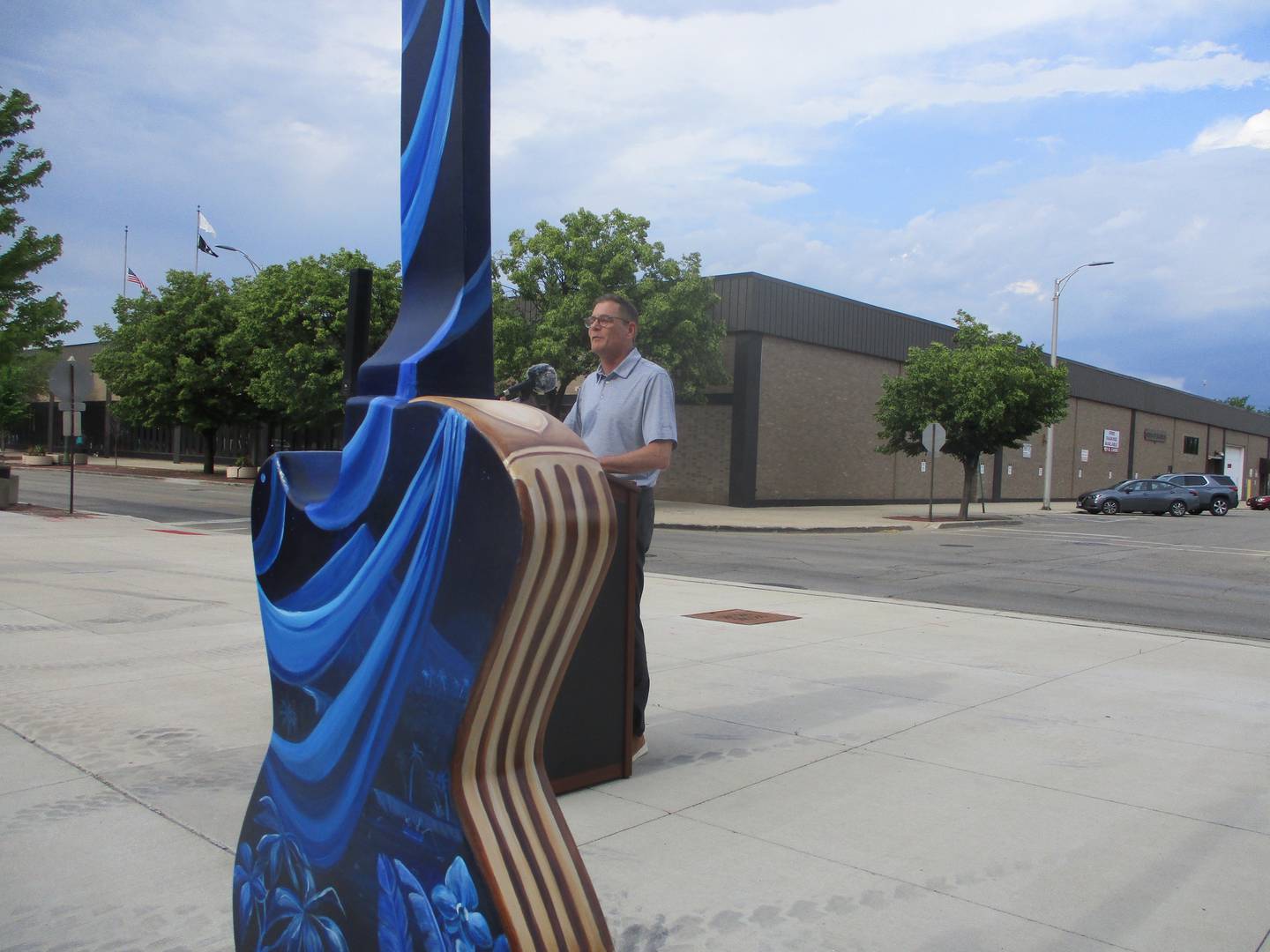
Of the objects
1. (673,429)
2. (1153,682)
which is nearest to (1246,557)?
(1153,682)

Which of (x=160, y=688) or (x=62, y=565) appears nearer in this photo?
(x=160, y=688)

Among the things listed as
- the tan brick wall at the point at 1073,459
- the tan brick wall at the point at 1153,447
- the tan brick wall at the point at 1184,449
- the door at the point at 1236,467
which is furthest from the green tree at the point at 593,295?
the door at the point at 1236,467

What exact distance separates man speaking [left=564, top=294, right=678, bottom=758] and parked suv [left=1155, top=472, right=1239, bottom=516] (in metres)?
39.5

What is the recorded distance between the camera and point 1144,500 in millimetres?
37156

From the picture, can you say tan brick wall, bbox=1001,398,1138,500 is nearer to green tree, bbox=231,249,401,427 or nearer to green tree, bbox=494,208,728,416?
green tree, bbox=494,208,728,416

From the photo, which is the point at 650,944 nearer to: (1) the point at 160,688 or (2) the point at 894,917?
Answer: (2) the point at 894,917

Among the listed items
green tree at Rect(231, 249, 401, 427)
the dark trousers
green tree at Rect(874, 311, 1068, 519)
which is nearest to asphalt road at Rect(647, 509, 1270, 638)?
green tree at Rect(874, 311, 1068, 519)

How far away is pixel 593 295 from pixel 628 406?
22103 millimetres

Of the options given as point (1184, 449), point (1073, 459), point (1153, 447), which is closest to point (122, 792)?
point (1073, 459)

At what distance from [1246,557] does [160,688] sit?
762 inches

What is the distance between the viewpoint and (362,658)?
2.38 meters

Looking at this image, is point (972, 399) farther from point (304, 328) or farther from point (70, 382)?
point (70, 382)

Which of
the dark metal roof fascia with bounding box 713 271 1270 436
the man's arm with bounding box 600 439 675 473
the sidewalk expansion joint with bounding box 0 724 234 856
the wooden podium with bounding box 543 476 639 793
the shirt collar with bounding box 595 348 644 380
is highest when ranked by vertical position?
the dark metal roof fascia with bounding box 713 271 1270 436

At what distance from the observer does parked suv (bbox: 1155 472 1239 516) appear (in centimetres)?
3856
